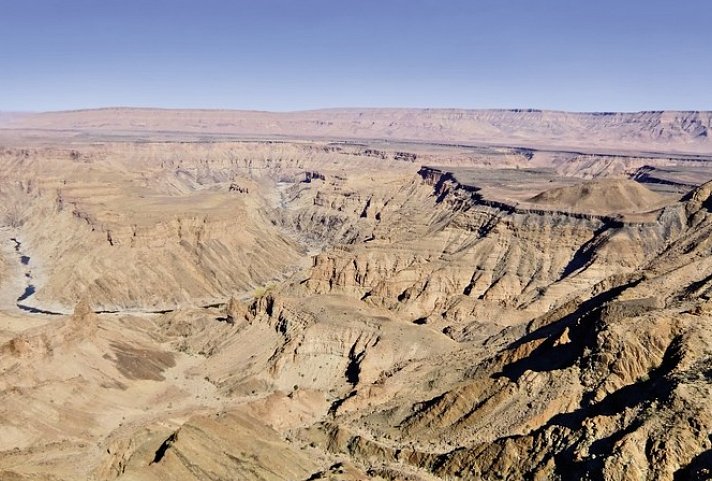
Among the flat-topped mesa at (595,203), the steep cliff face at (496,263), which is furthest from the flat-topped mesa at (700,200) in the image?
the flat-topped mesa at (595,203)

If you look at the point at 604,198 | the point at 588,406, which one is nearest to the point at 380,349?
A: the point at 588,406

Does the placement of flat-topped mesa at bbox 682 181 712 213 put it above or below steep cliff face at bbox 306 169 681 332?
above

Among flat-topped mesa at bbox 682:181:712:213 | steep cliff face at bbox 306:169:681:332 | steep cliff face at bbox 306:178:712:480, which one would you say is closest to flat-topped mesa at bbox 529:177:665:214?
steep cliff face at bbox 306:169:681:332

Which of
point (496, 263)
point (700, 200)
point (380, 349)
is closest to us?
point (380, 349)

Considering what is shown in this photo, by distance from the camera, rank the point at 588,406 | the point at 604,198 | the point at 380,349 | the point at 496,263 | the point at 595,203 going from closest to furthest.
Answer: the point at 588,406
the point at 380,349
the point at 496,263
the point at 595,203
the point at 604,198

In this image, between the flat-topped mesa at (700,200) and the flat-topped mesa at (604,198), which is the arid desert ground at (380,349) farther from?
the flat-topped mesa at (604,198)

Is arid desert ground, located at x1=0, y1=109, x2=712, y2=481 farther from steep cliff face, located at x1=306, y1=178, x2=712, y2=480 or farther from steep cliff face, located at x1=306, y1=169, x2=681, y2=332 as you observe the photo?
steep cliff face, located at x1=306, y1=169, x2=681, y2=332

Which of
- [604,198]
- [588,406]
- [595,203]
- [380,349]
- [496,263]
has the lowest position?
[496,263]

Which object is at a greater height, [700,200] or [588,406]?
[700,200]

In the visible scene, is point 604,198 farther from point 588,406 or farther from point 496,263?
point 588,406
